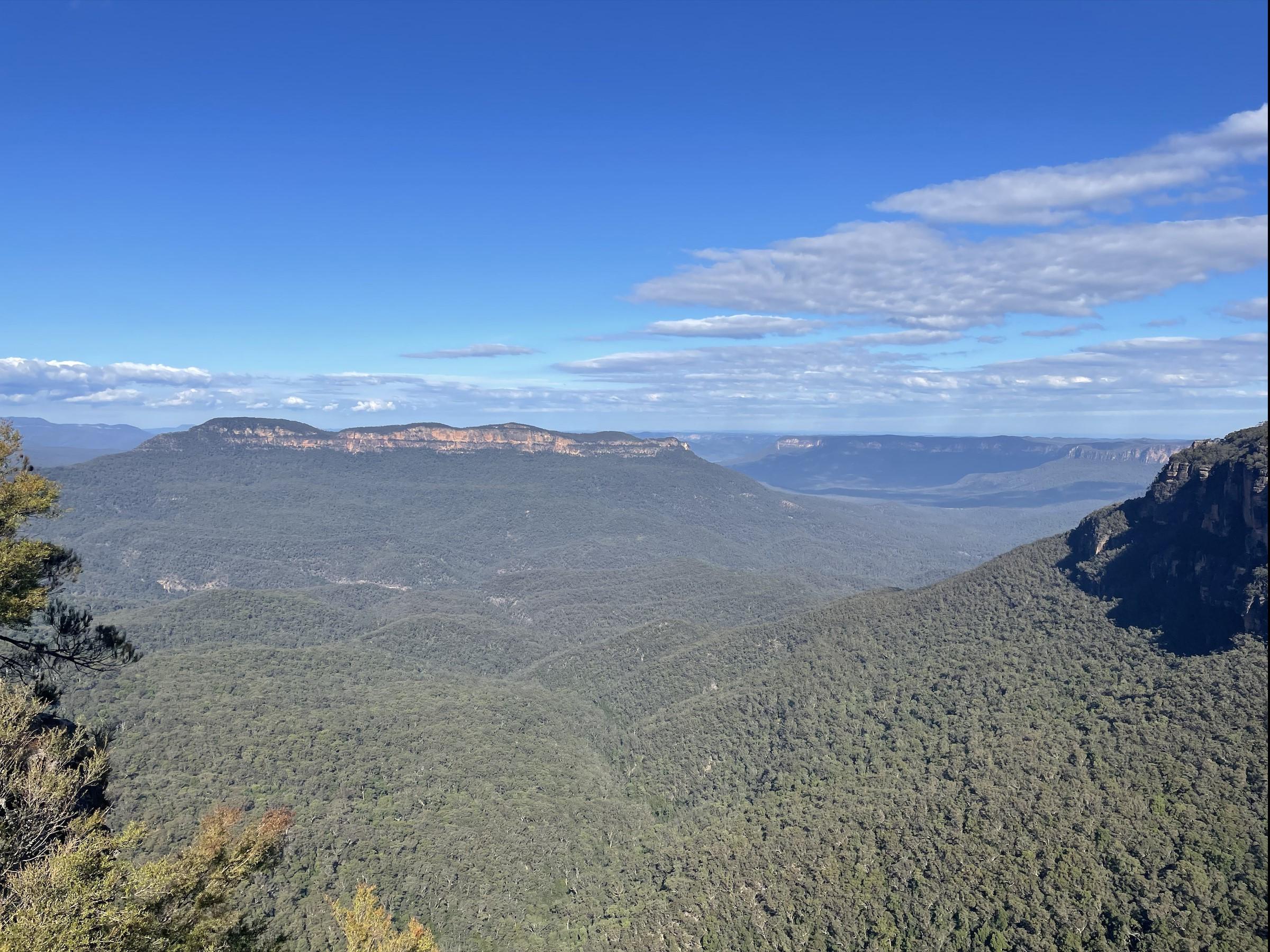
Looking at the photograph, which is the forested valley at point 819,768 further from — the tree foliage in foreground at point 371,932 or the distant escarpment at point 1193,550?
the tree foliage in foreground at point 371,932

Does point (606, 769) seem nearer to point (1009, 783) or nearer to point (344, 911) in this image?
point (1009, 783)

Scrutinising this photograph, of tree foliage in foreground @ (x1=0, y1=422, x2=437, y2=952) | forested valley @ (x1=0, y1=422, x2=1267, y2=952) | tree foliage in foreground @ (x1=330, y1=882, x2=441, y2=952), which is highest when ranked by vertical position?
tree foliage in foreground @ (x1=0, y1=422, x2=437, y2=952)

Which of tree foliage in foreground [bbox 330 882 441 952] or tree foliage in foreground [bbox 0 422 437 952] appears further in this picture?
tree foliage in foreground [bbox 330 882 441 952]

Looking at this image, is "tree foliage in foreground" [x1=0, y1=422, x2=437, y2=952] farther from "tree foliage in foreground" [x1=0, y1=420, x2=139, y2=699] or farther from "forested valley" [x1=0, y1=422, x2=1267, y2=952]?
"forested valley" [x1=0, y1=422, x2=1267, y2=952]

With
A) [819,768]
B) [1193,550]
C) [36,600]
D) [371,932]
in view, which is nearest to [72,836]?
[371,932]

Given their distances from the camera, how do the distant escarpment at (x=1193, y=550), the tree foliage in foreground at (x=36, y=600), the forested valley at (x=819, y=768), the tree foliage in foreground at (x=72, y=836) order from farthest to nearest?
the distant escarpment at (x=1193, y=550) → the forested valley at (x=819, y=768) → the tree foliage in foreground at (x=36, y=600) → the tree foliage in foreground at (x=72, y=836)

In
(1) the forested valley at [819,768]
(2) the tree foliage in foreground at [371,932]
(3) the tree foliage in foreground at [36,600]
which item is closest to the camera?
(2) the tree foliage in foreground at [371,932]

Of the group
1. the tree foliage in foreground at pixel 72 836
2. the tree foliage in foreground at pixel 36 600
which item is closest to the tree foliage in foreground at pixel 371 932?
the tree foliage in foreground at pixel 72 836

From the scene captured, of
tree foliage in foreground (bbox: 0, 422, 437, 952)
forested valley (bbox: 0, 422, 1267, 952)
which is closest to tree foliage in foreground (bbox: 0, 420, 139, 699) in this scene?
tree foliage in foreground (bbox: 0, 422, 437, 952)

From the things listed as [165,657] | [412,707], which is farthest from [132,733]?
[412,707]
